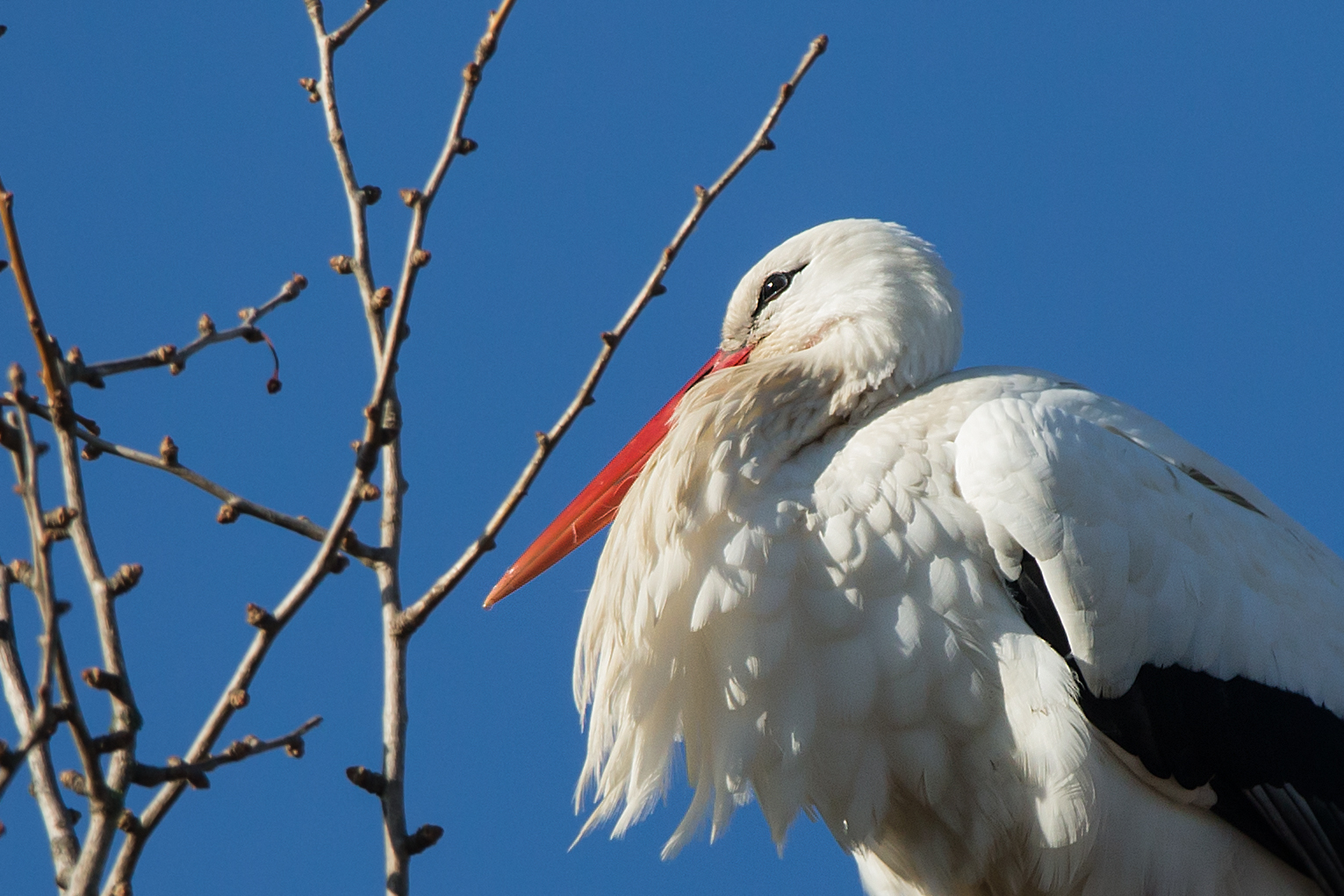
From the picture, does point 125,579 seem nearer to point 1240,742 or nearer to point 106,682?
point 106,682

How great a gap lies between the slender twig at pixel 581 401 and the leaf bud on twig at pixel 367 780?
0.50 ft

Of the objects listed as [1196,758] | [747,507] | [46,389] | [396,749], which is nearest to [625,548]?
[747,507]

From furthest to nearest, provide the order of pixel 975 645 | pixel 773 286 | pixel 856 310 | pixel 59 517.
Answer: pixel 773 286
pixel 856 310
pixel 975 645
pixel 59 517

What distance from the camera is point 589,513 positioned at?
128 inches

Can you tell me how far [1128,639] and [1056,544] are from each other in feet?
0.77

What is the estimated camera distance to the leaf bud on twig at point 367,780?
4.89 ft

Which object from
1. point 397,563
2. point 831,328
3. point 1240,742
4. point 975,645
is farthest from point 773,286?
point 397,563

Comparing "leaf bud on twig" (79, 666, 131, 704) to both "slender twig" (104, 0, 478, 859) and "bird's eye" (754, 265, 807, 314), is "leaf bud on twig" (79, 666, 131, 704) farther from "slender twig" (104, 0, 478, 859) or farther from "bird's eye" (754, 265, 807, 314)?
"bird's eye" (754, 265, 807, 314)

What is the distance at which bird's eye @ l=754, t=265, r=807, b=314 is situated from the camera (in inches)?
139

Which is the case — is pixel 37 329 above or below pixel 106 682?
above

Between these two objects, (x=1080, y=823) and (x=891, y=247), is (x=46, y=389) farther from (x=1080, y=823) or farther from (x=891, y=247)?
(x=891, y=247)

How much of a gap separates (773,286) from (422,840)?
226 cm

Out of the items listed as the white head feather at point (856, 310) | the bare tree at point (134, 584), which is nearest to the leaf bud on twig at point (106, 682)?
the bare tree at point (134, 584)

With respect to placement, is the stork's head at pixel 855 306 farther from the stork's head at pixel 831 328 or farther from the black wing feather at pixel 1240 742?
the black wing feather at pixel 1240 742
